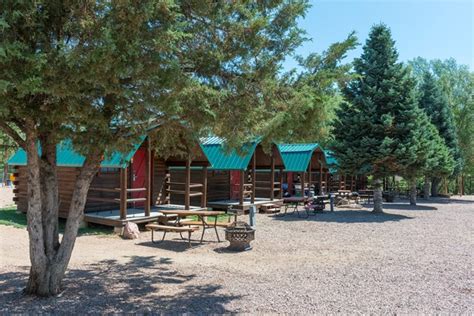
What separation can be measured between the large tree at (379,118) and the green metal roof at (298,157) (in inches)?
151

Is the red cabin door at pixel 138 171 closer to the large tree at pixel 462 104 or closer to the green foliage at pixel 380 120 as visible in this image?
the green foliage at pixel 380 120

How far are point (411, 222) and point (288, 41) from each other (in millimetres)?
13407

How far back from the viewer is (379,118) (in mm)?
19688

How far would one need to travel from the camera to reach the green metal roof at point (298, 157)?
24203 millimetres

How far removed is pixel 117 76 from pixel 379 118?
1711 cm

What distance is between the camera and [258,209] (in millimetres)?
20766

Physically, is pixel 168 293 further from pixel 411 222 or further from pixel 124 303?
pixel 411 222

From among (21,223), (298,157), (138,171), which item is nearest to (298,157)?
(298,157)

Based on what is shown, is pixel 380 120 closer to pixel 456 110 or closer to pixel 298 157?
pixel 298 157

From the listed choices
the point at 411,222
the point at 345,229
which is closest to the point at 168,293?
the point at 345,229

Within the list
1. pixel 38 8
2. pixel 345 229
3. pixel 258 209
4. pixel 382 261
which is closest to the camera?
pixel 38 8

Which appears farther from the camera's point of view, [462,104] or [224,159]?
[462,104]

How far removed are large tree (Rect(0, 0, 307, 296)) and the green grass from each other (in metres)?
7.05

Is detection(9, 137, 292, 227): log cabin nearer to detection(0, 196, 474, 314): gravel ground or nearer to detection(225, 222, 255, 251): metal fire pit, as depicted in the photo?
detection(0, 196, 474, 314): gravel ground
